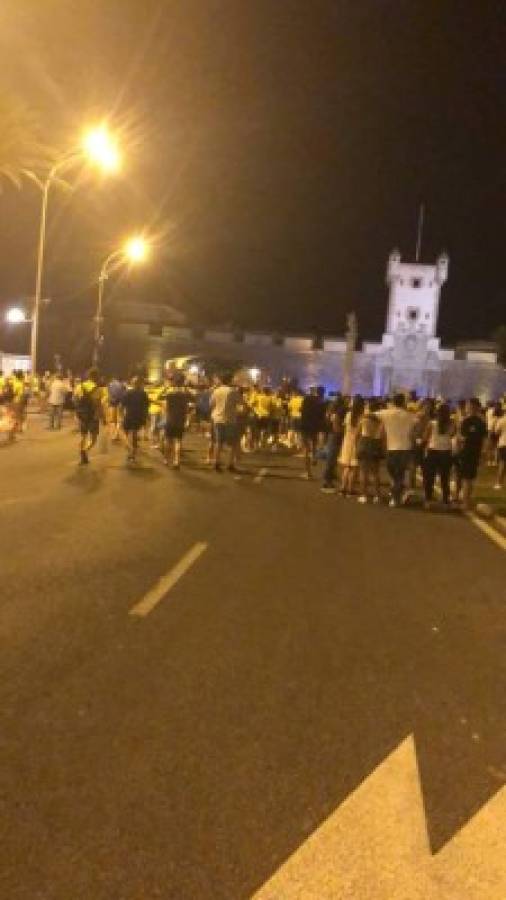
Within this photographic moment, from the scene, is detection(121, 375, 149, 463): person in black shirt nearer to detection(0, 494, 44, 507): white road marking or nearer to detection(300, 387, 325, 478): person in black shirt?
detection(300, 387, 325, 478): person in black shirt

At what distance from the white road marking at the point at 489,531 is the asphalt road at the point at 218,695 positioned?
2.90ft

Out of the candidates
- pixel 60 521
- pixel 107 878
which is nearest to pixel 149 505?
pixel 60 521

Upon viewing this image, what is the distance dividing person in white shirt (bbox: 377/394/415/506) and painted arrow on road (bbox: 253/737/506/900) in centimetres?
1049

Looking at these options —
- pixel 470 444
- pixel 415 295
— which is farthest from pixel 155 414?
pixel 415 295

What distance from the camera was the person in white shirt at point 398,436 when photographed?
1435 centimetres

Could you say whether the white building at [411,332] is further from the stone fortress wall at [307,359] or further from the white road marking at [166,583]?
the white road marking at [166,583]

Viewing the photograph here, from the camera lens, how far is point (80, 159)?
30172mm

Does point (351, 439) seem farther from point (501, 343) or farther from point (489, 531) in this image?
point (501, 343)

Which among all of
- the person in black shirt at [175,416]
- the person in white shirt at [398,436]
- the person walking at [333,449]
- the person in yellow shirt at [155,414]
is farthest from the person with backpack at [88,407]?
the person in white shirt at [398,436]

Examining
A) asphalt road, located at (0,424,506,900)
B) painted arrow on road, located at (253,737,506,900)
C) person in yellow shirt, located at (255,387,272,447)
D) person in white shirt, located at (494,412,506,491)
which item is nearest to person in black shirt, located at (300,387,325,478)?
person in white shirt, located at (494,412,506,491)

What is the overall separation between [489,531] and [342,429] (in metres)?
4.36

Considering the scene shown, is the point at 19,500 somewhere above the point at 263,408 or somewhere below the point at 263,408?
below

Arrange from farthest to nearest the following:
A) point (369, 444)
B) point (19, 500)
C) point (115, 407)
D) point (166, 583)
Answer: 1. point (115, 407)
2. point (369, 444)
3. point (19, 500)
4. point (166, 583)

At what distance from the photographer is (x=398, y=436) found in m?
14.4
